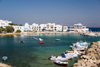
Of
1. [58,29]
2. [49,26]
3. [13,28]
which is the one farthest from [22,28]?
[58,29]

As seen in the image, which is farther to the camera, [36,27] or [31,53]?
[36,27]

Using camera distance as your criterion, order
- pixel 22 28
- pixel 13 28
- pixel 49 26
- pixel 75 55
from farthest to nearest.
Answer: pixel 49 26
pixel 22 28
pixel 13 28
pixel 75 55

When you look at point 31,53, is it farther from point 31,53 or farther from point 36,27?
point 36,27

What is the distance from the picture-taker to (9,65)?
14.6 m

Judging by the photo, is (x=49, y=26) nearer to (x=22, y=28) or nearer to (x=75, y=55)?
(x=22, y=28)

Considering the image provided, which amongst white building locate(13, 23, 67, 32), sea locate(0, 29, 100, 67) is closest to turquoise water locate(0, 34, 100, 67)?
sea locate(0, 29, 100, 67)

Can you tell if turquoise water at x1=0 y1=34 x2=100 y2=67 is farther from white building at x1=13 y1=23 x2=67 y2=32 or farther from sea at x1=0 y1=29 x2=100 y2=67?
white building at x1=13 y1=23 x2=67 y2=32

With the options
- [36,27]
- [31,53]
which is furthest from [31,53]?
[36,27]

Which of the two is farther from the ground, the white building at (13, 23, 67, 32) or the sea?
the white building at (13, 23, 67, 32)

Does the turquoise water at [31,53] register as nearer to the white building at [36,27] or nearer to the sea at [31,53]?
the sea at [31,53]

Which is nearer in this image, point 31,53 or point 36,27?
point 31,53

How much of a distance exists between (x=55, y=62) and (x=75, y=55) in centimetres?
483

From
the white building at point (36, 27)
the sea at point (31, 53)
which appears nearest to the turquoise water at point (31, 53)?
the sea at point (31, 53)

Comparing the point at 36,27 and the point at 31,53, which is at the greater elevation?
the point at 36,27
